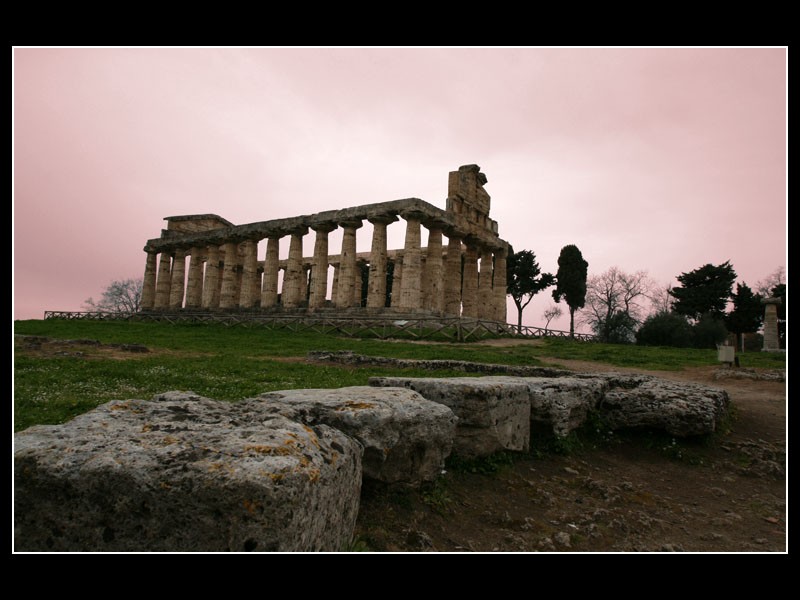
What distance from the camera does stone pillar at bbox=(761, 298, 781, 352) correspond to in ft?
120

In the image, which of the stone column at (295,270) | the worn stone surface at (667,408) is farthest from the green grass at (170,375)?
the stone column at (295,270)

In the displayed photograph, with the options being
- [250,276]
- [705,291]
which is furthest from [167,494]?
[705,291]

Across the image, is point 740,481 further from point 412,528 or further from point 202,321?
point 202,321

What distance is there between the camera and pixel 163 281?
155 feet

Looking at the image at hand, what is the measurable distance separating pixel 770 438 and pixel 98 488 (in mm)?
8390

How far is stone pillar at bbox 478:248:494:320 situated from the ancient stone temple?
0.27ft

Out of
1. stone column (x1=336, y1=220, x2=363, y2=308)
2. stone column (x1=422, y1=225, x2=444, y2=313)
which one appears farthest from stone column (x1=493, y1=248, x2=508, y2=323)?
stone column (x1=336, y1=220, x2=363, y2=308)

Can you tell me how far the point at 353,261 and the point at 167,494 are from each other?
33554mm

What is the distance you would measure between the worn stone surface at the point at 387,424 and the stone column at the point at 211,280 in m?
42.1

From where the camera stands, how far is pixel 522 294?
55.5m

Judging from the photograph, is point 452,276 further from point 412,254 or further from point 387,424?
point 387,424

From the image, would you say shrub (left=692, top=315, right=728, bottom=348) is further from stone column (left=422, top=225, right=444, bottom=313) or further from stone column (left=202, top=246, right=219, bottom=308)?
stone column (left=202, top=246, right=219, bottom=308)

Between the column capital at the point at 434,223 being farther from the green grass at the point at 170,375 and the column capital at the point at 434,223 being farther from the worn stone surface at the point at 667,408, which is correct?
the worn stone surface at the point at 667,408

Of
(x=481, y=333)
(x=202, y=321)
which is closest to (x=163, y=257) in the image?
(x=202, y=321)
